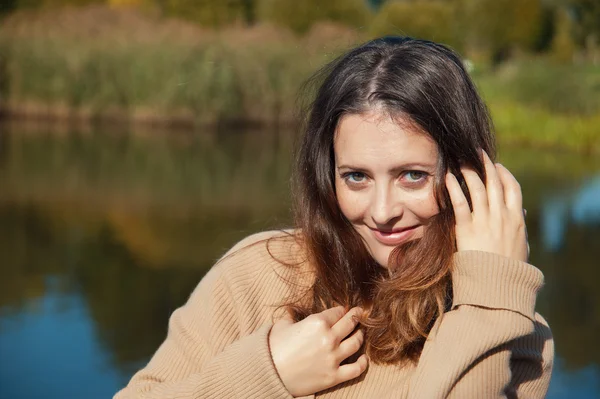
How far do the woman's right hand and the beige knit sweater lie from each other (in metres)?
0.02

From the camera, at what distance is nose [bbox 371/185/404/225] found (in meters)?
1.54

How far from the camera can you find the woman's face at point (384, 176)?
5.00 ft

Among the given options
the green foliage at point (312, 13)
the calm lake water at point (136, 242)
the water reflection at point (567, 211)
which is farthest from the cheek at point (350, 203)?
the green foliage at point (312, 13)

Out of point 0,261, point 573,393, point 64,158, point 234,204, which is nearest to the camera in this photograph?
point 573,393

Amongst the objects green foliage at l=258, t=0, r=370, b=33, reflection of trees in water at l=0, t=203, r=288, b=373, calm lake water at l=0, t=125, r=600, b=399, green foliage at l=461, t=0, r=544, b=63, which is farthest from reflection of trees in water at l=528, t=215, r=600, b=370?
green foliage at l=258, t=0, r=370, b=33

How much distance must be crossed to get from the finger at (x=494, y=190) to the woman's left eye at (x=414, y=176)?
11cm

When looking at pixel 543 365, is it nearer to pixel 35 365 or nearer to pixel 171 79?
pixel 35 365

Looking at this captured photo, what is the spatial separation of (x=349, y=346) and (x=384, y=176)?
0.30 metres

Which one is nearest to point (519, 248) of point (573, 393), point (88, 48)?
point (573, 393)

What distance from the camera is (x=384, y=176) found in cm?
154

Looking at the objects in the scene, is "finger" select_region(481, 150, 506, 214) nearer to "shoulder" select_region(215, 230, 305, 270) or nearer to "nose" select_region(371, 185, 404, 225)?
"nose" select_region(371, 185, 404, 225)

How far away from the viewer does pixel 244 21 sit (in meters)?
18.5

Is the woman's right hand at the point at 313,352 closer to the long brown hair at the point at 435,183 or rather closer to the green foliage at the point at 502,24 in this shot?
the long brown hair at the point at 435,183

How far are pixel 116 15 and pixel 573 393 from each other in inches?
594
